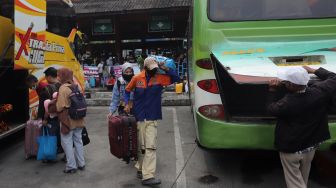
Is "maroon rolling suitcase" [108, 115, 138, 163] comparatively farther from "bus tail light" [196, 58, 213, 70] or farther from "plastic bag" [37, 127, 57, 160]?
"plastic bag" [37, 127, 57, 160]

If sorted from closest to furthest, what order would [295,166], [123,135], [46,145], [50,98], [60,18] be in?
[295,166] → [123,135] → [46,145] → [50,98] → [60,18]

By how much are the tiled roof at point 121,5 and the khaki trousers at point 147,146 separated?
13018mm

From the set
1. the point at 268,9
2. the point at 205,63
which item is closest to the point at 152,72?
the point at 205,63

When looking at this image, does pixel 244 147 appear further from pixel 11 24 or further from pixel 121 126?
pixel 11 24

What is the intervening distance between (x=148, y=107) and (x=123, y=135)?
48 cm

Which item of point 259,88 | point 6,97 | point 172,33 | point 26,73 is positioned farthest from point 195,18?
point 172,33

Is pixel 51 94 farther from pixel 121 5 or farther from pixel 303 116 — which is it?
pixel 121 5

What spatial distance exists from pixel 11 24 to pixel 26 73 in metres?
1.02

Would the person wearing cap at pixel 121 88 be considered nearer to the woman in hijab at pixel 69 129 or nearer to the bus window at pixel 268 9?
the woman in hijab at pixel 69 129

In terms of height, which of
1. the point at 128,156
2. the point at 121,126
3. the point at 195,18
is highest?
the point at 195,18

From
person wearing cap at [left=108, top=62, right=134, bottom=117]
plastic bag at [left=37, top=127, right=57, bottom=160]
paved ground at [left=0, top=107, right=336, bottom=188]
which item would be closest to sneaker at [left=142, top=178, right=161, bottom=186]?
paved ground at [left=0, top=107, right=336, bottom=188]

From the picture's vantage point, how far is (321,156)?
586 cm

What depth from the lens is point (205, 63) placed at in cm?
526

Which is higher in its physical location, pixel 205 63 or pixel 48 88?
pixel 205 63
